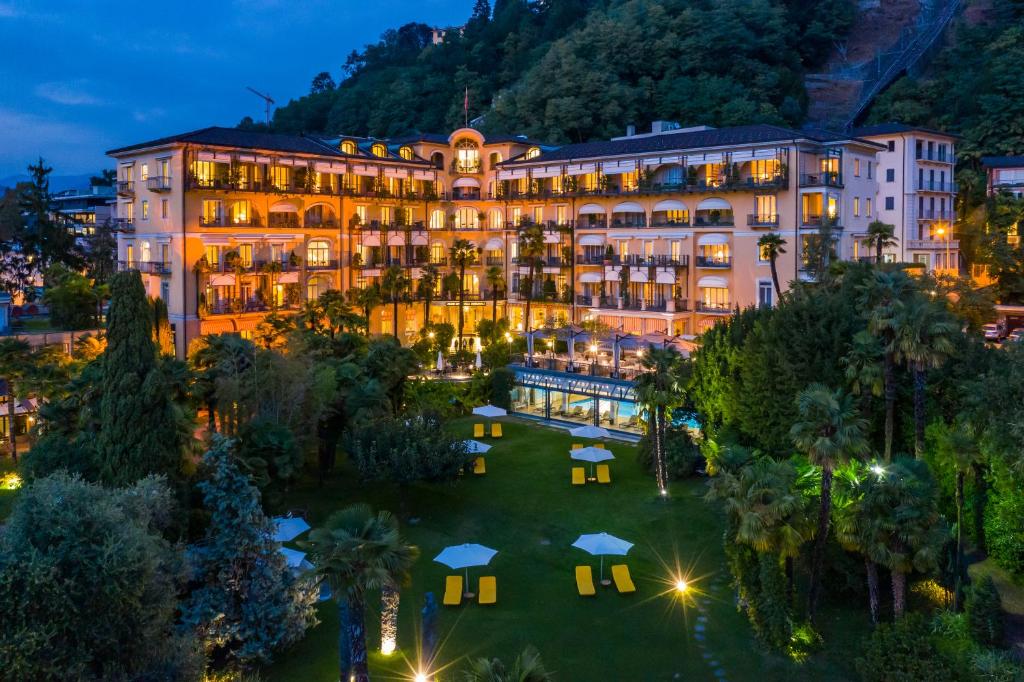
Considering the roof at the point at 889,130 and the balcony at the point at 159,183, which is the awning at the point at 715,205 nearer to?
the roof at the point at 889,130

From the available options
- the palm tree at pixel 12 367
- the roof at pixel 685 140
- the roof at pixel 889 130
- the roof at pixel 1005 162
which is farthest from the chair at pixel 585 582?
the roof at pixel 1005 162

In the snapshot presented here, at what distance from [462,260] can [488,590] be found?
39.0 metres

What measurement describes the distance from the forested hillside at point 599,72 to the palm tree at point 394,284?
82.5 feet

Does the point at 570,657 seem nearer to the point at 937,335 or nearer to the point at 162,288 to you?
the point at 937,335

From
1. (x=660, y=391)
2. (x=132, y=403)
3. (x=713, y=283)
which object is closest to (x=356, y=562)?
(x=132, y=403)

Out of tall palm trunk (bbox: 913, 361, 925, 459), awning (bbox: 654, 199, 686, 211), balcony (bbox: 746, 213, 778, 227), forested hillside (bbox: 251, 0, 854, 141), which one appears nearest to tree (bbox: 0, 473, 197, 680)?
→ tall palm trunk (bbox: 913, 361, 925, 459)

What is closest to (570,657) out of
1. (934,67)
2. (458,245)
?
(458,245)

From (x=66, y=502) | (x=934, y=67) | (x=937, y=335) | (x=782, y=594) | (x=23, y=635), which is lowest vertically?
(x=782, y=594)

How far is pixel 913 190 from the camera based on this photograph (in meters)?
63.7

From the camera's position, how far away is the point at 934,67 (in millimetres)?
97500

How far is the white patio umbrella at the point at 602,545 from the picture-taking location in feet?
93.1

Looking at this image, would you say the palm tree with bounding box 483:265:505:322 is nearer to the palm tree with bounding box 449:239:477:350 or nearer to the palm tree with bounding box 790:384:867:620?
the palm tree with bounding box 449:239:477:350

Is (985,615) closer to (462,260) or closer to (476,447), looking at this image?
(476,447)

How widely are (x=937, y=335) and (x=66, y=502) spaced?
79.9ft
